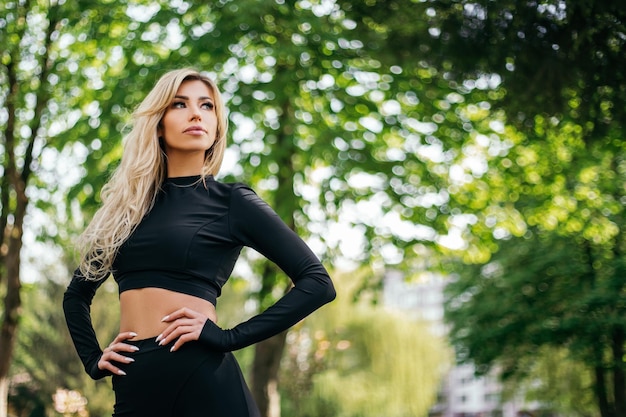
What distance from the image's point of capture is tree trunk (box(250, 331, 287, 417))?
13234 mm

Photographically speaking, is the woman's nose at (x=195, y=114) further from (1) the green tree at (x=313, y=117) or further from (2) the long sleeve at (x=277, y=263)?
(1) the green tree at (x=313, y=117)

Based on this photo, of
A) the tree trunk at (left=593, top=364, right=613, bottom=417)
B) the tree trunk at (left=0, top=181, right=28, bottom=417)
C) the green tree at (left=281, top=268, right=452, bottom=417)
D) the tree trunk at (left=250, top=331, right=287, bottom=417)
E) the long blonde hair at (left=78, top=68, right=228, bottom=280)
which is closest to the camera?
the long blonde hair at (left=78, top=68, right=228, bottom=280)

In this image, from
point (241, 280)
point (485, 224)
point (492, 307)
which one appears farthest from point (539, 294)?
point (241, 280)

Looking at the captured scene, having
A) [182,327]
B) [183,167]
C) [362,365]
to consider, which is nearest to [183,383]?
[182,327]

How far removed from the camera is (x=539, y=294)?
19.6 metres

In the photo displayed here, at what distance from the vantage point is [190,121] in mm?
2959

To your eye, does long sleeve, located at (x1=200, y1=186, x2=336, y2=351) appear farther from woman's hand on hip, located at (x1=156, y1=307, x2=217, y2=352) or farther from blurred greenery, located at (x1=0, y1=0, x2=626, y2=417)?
blurred greenery, located at (x1=0, y1=0, x2=626, y2=417)

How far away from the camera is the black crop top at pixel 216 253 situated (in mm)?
2660

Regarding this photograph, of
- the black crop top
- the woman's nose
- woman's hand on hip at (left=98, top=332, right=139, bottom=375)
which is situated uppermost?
the woman's nose

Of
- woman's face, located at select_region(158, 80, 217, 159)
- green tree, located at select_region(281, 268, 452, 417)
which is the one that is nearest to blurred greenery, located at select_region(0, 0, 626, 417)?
woman's face, located at select_region(158, 80, 217, 159)

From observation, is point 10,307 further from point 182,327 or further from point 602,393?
point 602,393

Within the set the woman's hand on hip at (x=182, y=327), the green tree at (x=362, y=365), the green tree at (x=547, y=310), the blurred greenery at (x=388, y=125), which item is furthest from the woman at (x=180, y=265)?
the green tree at (x=362, y=365)

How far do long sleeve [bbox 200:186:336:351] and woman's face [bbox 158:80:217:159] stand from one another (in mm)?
273

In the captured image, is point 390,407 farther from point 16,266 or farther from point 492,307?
point 16,266
